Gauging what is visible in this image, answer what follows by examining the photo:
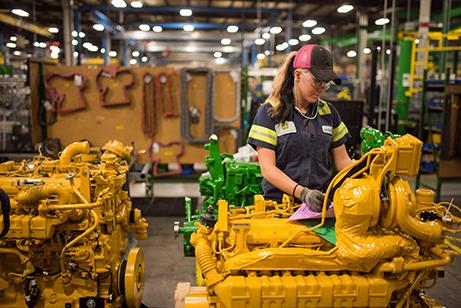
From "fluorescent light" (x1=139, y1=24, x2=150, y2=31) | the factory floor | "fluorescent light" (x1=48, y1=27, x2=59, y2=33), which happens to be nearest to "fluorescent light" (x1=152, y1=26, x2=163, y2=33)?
"fluorescent light" (x1=139, y1=24, x2=150, y2=31)

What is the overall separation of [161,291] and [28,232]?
161cm

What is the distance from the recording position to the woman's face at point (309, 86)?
2266 mm

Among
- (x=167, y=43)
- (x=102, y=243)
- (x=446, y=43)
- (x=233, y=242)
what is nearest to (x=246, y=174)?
(x=102, y=243)

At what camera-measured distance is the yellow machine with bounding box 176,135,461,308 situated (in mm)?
1706

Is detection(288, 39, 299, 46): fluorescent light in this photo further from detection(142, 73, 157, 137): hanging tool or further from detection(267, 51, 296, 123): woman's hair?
detection(267, 51, 296, 123): woman's hair

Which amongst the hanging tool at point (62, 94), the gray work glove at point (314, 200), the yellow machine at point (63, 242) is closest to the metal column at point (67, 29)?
the hanging tool at point (62, 94)

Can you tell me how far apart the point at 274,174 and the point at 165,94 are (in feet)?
16.4

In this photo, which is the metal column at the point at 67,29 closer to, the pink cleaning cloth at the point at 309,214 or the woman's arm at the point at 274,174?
the woman's arm at the point at 274,174

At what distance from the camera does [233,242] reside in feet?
6.30

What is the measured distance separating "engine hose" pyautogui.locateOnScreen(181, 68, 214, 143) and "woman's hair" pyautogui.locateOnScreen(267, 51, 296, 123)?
4.65 meters

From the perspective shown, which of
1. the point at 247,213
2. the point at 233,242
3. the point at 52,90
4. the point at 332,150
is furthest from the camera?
the point at 52,90

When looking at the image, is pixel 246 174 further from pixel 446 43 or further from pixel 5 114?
pixel 446 43

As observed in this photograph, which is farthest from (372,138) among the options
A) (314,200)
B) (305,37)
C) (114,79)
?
(305,37)

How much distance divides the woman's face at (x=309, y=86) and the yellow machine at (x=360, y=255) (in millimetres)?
569
